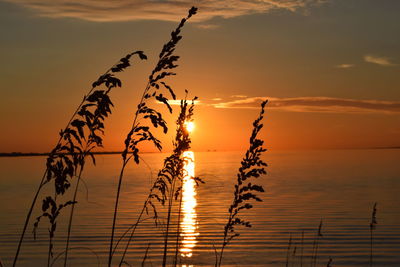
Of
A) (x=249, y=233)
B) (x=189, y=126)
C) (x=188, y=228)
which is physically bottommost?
(x=189, y=126)

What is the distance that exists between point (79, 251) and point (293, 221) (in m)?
14.7

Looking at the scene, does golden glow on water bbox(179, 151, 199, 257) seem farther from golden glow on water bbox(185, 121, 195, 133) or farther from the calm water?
golden glow on water bbox(185, 121, 195, 133)

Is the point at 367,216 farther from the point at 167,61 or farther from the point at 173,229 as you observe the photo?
the point at 167,61

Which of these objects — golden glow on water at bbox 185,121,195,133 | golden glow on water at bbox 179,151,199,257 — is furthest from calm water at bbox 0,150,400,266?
golden glow on water at bbox 185,121,195,133

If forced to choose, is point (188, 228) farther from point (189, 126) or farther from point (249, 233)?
point (189, 126)

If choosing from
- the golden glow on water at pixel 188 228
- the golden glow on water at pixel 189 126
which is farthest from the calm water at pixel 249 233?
the golden glow on water at pixel 189 126

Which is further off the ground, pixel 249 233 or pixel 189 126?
pixel 249 233

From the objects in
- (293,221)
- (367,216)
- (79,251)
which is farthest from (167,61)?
(367,216)

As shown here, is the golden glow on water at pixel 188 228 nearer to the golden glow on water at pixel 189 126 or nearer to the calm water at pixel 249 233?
the calm water at pixel 249 233

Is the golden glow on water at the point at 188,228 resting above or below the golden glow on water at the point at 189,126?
above

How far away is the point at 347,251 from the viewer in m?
23.3

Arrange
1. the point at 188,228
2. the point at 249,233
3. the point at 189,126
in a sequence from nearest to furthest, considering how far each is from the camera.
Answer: the point at 189,126
the point at 249,233
the point at 188,228

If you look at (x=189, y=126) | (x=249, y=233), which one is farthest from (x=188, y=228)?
(x=189, y=126)

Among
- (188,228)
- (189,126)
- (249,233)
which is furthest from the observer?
(188,228)
